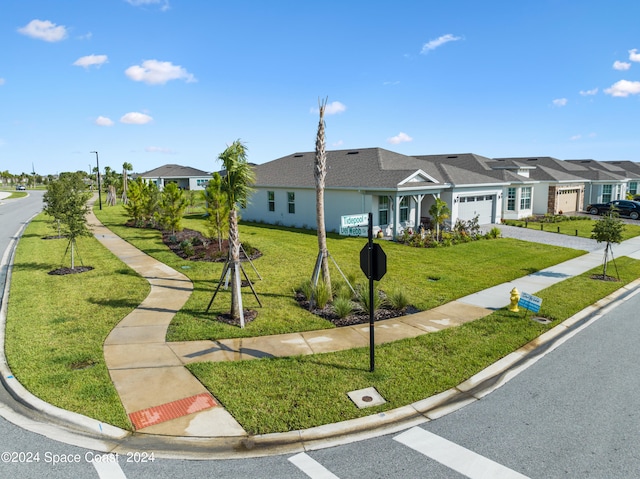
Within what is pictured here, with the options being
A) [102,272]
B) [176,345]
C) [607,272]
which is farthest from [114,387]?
[607,272]

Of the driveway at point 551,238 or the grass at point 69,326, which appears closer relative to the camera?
the grass at point 69,326

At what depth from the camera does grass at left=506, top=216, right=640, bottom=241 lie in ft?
91.7

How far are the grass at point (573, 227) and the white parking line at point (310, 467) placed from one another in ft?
88.2

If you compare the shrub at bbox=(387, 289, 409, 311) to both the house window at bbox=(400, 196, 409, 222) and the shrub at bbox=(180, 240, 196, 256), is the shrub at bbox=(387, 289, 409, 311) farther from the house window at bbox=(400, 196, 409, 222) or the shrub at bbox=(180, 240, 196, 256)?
the house window at bbox=(400, 196, 409, 222)

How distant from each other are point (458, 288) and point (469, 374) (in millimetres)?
6518

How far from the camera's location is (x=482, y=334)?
1018cm

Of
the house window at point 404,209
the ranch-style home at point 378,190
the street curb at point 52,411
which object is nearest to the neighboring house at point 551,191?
the ranch-style home at point 378,190

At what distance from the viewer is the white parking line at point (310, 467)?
17.6 feet

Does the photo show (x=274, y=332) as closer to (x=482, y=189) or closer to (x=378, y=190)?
(x=378, y=190)

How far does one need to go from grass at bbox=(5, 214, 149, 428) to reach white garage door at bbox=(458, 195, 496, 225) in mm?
21762

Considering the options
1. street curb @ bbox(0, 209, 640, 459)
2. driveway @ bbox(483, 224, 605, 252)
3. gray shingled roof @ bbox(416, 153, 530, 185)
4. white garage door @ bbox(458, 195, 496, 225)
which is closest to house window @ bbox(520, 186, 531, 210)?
gray shingled roof @ bbox(416, 153, 530, 185)

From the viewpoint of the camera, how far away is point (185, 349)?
29.8 feet

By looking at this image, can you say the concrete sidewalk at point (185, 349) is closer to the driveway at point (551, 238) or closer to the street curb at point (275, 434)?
the street curb at point (275, 434)

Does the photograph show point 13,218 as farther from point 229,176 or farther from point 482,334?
point 482,334
